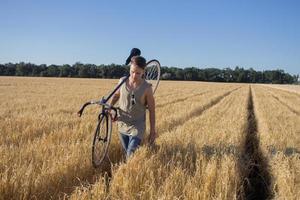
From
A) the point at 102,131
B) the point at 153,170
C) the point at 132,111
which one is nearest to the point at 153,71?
the point at 132,111

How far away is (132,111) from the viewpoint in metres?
6.38

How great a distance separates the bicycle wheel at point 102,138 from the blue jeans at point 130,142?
32 centimetres

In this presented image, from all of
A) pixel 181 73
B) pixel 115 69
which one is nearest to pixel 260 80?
pixel 181 73

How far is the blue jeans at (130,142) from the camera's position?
6.09 m

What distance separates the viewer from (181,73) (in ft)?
395

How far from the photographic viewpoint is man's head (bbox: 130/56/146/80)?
238 inches

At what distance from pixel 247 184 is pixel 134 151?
1780 mm

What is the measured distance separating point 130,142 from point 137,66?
1.18 metres

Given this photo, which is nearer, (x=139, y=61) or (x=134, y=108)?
(x=139, y=61)

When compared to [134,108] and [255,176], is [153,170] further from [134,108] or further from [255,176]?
[255,176]

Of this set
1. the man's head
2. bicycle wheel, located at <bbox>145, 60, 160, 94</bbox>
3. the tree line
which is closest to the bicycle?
the man's head

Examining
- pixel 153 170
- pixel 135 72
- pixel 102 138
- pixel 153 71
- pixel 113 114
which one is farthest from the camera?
pixel 153 71

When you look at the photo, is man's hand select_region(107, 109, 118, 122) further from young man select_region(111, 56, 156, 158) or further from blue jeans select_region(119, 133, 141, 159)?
blue jeans select_region(119, 133, 141, 159)

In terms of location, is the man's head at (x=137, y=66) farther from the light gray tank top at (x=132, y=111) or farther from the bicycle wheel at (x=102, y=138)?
the bicycle wheel at (x=102, y=138)
